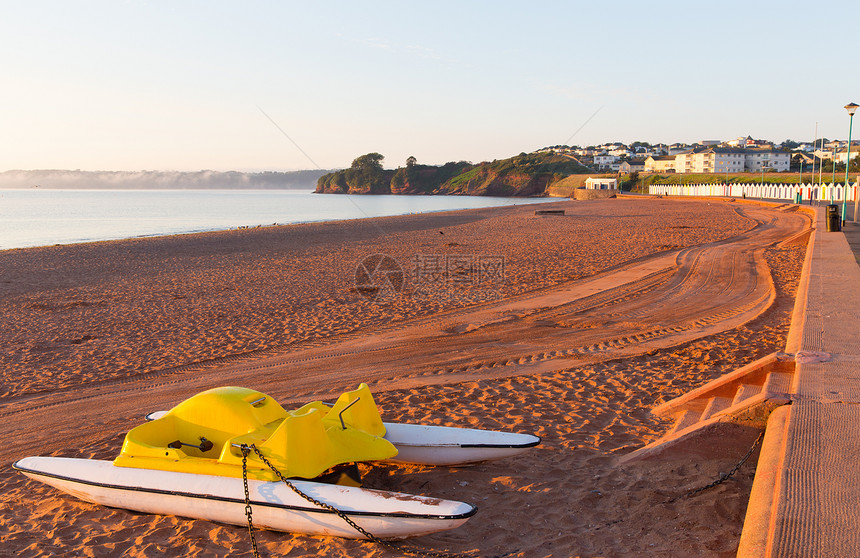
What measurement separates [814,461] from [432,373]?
4880mm

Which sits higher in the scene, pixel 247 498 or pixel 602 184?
pixel 602 184

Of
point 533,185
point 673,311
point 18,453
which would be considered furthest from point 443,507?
point 533,185

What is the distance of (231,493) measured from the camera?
4246mm

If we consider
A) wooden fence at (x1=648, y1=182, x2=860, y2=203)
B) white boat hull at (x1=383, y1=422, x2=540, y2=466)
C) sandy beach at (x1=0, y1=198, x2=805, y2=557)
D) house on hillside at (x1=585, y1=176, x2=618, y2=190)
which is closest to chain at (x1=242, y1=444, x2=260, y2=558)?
sandy beach at (x1=0, y1=198, x2=805, y2=557)

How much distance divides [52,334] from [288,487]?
9.06m

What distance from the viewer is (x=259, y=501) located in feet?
13.6

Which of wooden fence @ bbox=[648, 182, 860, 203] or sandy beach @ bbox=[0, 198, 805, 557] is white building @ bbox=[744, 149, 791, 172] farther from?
sandy beach @ bbox=[0, 198, 805, 557]

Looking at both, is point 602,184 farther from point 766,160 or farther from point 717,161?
point 766,160

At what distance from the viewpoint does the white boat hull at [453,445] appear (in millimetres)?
4977

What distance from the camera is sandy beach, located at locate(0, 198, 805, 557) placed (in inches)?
165

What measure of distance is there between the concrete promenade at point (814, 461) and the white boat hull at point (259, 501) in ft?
5.65

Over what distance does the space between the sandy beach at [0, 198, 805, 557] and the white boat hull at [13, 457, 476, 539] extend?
0.42 ft

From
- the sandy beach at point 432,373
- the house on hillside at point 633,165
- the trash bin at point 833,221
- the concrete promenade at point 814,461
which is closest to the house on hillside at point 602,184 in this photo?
the house on hillside at point 633,165

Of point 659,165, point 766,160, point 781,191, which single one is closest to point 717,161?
point 766,160
